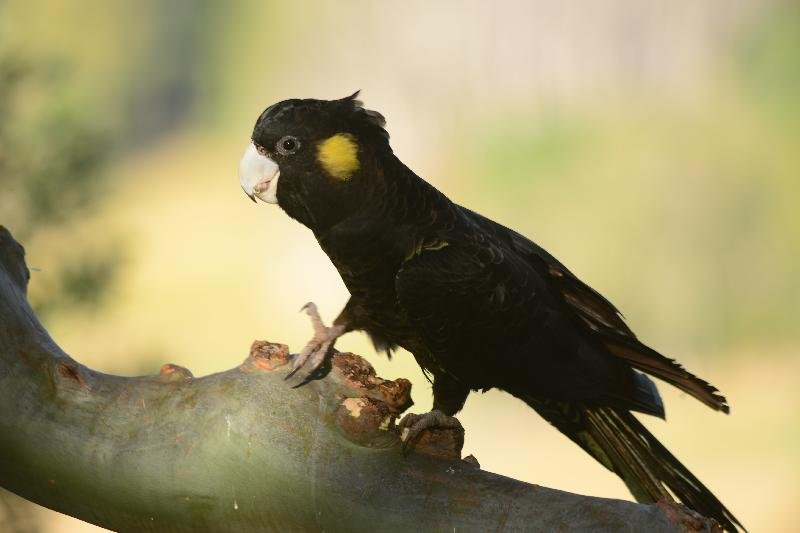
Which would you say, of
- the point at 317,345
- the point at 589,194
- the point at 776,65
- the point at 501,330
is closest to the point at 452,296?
the point at 501,330

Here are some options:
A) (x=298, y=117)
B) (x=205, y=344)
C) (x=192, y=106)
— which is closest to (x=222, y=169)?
(x=192, y=106)

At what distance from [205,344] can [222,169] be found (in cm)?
240

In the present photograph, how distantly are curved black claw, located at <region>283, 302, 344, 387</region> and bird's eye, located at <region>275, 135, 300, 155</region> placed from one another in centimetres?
32

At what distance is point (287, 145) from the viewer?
1943 mm

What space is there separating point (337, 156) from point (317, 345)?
44cm

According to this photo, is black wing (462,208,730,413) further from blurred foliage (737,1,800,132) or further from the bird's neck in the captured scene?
blurred foliage (737,1,800,132)

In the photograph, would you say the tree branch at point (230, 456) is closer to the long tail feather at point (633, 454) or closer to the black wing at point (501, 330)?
the black wing at point (501, 330)

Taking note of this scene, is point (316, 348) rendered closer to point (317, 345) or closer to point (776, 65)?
point (317, 345)

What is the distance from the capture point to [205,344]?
7301 millimetres

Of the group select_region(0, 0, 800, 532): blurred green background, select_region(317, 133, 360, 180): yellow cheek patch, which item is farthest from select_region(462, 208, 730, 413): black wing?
select_region(0, 0, 800, 532): blurred green background

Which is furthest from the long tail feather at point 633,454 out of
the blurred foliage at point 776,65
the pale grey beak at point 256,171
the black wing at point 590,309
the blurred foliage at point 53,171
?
the blurred foliage at point 776,65

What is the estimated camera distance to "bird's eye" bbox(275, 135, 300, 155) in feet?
6.34

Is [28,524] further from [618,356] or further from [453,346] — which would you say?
[618,356]

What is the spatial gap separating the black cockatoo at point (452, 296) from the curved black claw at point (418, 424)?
1.18 feet
